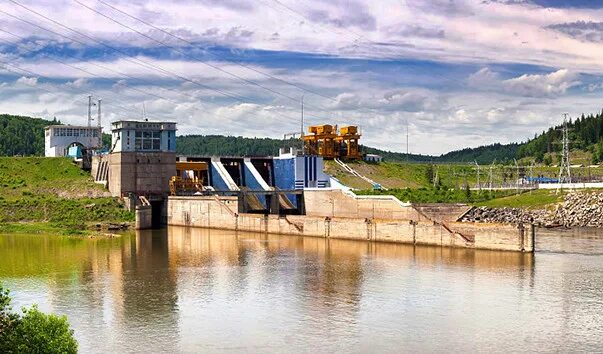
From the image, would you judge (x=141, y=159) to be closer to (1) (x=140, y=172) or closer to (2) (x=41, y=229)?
(1) (x=140, y=172)

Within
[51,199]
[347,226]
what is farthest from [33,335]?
[51,199]

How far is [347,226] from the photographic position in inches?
3068

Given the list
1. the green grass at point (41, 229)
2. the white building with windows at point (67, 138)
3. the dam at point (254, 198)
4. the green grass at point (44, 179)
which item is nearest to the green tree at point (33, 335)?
the dam at point (254, 198)

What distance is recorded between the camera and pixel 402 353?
32281 mm

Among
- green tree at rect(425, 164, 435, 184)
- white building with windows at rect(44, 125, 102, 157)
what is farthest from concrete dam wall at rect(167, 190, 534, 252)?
green tree at rect(425, 164, 435, 184)

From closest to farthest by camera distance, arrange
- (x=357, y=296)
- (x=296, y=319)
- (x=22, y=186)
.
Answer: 1. (x=296, y=319)
2. (x=357, y=296)
3. (x=22, y=186)

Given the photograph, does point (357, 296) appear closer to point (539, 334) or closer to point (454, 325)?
point (454, 325)

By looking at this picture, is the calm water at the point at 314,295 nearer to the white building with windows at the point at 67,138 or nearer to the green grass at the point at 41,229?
the green grass at the point at 41,229

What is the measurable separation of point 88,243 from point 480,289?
42150 millimetres

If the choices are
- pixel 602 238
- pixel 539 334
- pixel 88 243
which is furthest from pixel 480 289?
pixel 88 243

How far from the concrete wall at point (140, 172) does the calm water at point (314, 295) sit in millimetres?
25303

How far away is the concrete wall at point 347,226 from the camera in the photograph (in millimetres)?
66438

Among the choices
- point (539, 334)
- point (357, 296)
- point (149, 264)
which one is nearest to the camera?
point (539, 334)

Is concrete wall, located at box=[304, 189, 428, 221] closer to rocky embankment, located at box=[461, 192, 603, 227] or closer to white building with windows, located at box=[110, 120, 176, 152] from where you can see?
rocky embankment, located at box=[461, 192, 603, 227]
